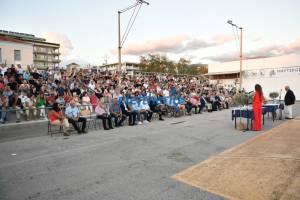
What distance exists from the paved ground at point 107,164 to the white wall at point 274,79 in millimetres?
30303

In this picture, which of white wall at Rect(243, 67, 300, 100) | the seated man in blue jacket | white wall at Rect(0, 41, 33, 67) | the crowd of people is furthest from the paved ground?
white wall at Rect(243, 67, 300, 100)

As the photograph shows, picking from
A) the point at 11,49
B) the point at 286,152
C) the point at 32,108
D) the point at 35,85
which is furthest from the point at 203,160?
the point at 11,49

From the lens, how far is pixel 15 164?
18.7 ft

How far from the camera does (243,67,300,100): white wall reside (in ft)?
111

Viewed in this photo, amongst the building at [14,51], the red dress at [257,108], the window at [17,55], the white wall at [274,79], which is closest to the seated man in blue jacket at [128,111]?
the red dress at [257,108]

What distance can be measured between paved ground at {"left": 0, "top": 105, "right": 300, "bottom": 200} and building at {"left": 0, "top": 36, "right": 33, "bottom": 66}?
28.2 metres

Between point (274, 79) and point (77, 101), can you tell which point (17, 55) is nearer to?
point (77, 101)

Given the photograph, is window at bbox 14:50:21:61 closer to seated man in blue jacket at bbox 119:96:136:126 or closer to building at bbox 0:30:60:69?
seated man in blue jacket at bbox 119:96:136:126

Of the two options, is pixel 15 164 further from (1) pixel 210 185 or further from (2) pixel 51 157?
(1) pixel 210 185

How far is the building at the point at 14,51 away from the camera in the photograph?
31.8 meters

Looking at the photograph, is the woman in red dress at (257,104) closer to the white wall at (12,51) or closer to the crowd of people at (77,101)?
the crowd of people at (77,101)

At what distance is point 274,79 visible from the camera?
35.6 m

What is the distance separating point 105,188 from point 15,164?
296 centimetres

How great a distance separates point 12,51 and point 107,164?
112ft
